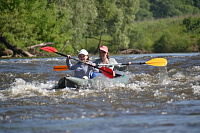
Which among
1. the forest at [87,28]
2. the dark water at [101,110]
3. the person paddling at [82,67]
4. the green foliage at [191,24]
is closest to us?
the dark water at [101,110]

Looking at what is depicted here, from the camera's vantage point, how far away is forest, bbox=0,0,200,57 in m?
23.5

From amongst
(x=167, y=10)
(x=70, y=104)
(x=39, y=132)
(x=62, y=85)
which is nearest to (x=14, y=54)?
(x=62, y=85)

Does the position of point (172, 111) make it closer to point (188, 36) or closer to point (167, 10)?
point (188, 36)

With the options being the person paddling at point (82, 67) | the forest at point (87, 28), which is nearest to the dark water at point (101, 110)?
the person paddling at point (82, 67)

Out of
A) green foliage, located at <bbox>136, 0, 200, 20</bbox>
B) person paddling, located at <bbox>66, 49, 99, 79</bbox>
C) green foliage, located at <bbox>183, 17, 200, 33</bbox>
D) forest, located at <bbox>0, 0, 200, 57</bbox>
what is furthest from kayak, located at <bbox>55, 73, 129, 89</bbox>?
green foliage, located at <bbox>136, 0, 200, 20</bbox>

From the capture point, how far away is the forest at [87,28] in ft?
76.9

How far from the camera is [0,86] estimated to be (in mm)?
8273

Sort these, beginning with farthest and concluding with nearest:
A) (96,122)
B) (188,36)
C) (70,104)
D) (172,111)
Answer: (188,36) < (70,104) < (172,111) < (96,122)

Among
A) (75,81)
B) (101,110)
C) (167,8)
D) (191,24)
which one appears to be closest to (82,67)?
(75,81)

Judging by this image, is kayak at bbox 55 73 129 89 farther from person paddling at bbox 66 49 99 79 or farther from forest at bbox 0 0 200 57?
forest at bbox 0 0 200 57

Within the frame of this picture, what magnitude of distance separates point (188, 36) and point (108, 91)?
91.9ft

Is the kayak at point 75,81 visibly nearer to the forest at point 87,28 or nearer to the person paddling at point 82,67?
the person paddling at point 82,67

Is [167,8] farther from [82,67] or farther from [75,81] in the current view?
[75,81]

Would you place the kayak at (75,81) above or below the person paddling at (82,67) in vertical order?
below
